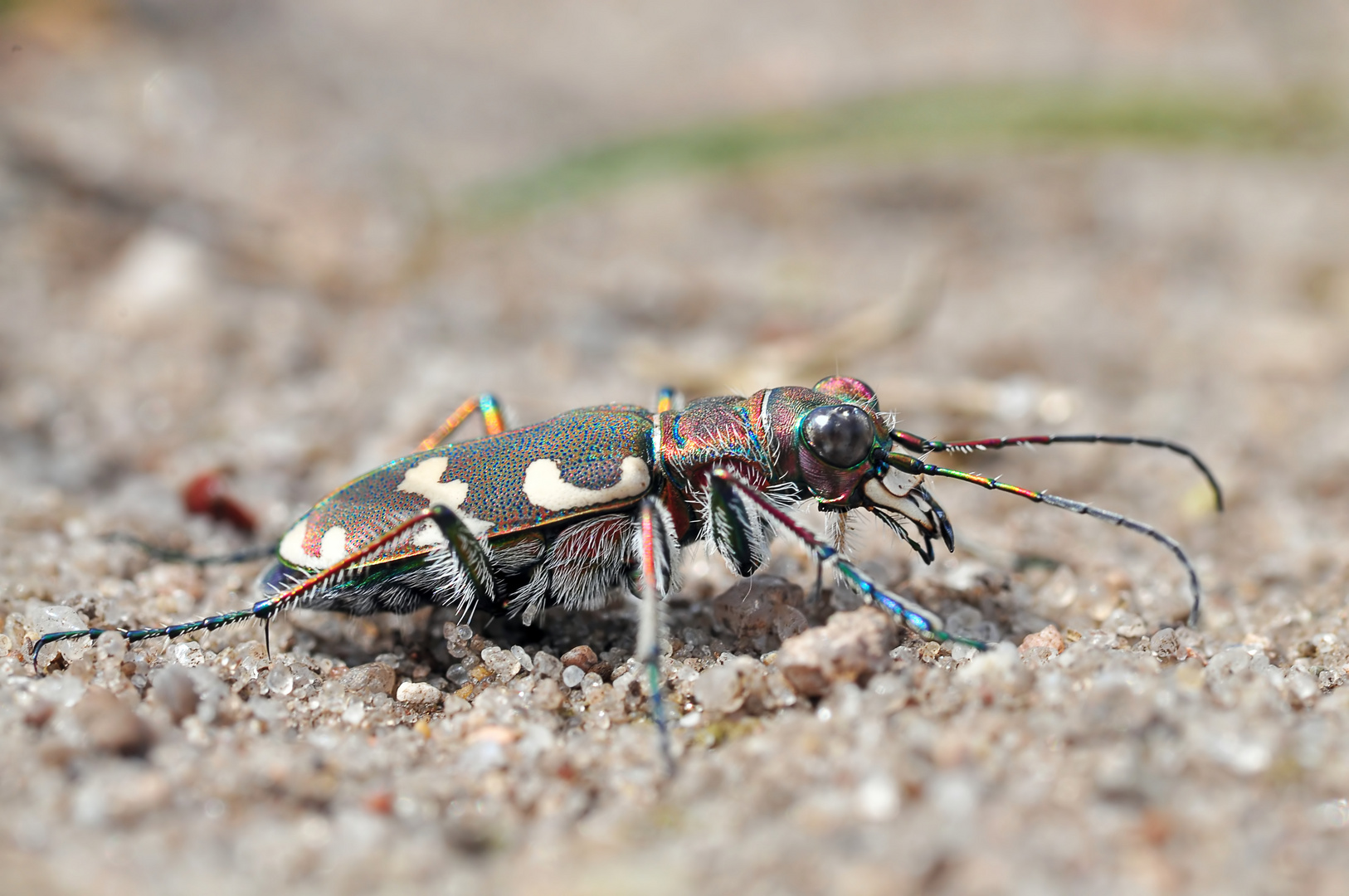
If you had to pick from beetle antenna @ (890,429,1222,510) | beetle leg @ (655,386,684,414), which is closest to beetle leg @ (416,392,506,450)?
beetle leg @ (655,386,684,414)

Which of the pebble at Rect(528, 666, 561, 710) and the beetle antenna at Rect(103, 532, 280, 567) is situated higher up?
the beetle antenna at Rect(103, 532, 280, 567)

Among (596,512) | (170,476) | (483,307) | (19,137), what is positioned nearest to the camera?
(596,512)

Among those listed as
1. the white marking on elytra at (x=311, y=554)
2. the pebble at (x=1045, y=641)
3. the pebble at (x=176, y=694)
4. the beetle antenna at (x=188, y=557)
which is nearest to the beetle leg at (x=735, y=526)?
the pebble at (x=1045, y=641)

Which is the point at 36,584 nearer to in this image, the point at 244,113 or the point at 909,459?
the point at 909,459

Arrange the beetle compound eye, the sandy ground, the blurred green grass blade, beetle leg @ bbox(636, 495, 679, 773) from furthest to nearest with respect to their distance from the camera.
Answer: the blurred green grass blade < the beetle compound eye < beetle leg @ bbox(636, 495, 679, 773) < the sandy ground

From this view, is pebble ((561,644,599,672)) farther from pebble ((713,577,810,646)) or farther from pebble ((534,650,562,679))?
pebble ((713,577,810,646))

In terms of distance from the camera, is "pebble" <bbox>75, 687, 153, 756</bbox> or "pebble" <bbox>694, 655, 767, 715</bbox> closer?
"pebble" <bbox>75, 687, 153, 756</bbox>

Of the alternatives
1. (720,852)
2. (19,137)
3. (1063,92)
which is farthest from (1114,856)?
(19,137)
